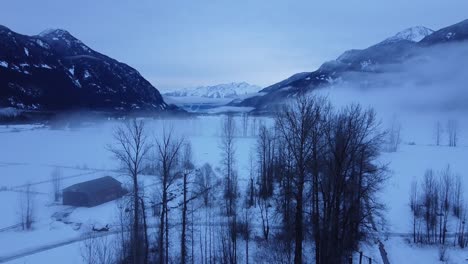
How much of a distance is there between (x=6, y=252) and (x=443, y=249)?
2697 centimetres

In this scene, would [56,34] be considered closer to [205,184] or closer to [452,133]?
[205,184]

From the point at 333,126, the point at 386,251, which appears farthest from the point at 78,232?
the point at 386,251

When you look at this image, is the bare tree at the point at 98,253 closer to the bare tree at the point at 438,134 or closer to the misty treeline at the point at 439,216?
the misty treeline at the point at 439,216

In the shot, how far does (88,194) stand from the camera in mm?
29359

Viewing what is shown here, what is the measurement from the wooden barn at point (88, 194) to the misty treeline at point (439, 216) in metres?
25.8

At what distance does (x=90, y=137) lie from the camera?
6016cm

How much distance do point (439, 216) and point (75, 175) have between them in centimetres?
3804

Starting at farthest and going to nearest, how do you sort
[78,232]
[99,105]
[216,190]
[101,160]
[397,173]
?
1. [99,105]
2. [101,160]
3. [397,173]
4. [216,190]
5. [78,232]

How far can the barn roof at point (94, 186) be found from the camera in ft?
97.7

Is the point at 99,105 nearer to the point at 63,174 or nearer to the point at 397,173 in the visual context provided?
the point at 63,174

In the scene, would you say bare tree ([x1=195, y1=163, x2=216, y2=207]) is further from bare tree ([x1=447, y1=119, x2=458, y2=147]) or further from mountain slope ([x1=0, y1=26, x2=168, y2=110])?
bare tree ([x1=447, y1=119, x2=458, y2=147])

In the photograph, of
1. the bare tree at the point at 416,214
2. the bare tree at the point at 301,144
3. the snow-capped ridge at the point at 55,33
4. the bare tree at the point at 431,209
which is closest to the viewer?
the bare tree at the point at 301,144

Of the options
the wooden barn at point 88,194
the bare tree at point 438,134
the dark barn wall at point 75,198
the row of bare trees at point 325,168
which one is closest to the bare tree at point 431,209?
the row of bare trees at point 325,168

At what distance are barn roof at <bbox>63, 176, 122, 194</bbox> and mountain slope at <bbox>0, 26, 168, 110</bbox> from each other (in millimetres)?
55466
